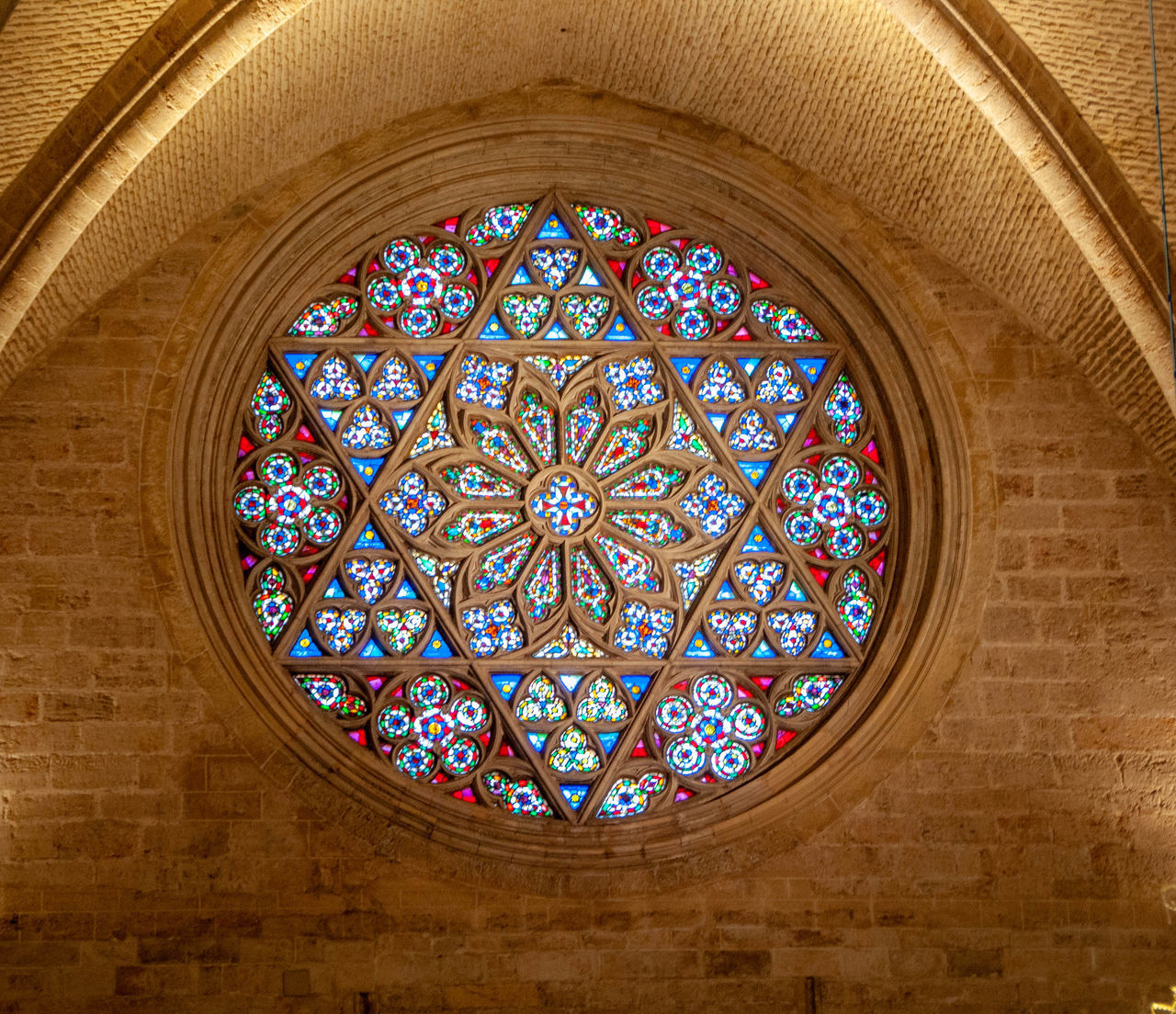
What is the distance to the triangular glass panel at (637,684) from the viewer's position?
903 cm

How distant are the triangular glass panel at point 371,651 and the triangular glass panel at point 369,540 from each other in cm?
46

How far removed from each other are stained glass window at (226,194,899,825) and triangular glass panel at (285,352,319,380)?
0.04ft

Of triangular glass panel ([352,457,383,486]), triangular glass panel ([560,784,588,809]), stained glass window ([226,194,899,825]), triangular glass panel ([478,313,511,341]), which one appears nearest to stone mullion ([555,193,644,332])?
stained glass window ([226,194,899,825])

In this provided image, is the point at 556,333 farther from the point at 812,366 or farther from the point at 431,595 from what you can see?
the point at 431,595

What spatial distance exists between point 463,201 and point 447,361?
0.85m


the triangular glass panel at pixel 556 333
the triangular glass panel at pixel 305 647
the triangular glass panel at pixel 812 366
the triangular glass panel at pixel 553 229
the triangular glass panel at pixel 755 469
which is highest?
the triangular glass panel at pixel 553 229

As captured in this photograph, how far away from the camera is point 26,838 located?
324 inches

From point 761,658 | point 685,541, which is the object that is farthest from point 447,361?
point 761,658

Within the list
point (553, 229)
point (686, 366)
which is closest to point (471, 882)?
point (686, 366)

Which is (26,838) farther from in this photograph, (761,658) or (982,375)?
(982,375)

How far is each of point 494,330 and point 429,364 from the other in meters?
0.38

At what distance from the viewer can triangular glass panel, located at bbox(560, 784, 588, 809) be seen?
886 cm

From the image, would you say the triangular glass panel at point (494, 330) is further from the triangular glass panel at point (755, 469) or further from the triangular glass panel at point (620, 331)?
the triangular glass panel at point (755, 469)

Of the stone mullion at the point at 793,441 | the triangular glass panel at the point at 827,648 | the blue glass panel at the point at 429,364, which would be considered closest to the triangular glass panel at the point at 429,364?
the blue glass panel at the point at 429,364
